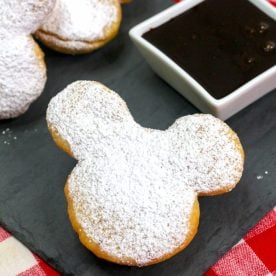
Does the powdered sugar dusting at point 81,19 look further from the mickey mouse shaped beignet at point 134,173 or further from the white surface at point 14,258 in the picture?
the white surface at point 14,258

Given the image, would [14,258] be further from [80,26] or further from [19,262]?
[80,26]

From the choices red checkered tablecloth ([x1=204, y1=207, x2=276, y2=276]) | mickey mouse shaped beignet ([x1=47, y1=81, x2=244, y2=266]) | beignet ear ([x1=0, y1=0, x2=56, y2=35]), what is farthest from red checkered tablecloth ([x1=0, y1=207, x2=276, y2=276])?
beignet ear ([x1=0, y1=0, x2=56, y2=35])

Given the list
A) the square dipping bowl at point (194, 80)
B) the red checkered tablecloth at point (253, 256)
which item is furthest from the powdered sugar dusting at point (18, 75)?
the red checkered tablecloth at point (253, 256)

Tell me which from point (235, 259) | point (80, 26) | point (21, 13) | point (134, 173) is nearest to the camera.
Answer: point (134, 173)

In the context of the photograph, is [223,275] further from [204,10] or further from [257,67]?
[204,10]

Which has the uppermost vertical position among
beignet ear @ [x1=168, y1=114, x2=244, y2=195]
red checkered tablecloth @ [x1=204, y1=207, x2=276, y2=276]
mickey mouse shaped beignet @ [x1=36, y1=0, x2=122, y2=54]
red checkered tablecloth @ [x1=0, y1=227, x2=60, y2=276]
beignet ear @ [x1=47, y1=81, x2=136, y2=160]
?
mickey mouse shaped beignet @ [x1=36, y1=0, x2=122, y2=54]

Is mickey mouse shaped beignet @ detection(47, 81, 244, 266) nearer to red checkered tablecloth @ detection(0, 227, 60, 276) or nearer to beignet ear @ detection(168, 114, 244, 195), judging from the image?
beignet ear @ detection(168, 114, 244, 195)

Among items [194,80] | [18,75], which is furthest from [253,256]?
[18,75]
